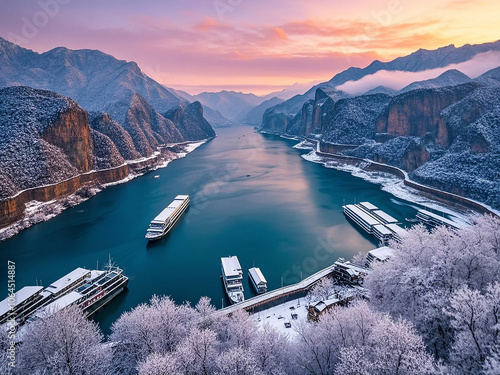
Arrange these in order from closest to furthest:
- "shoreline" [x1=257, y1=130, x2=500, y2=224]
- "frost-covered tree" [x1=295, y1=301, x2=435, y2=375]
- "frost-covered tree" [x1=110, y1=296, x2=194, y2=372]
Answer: "frost-covered tree" [x1=295, y1=301, x2=435, y2=375] → "frost-covered tree" [x1=110, y1=296, x2=194, y2=372] → "shoreline" [x1=257, y1=130, x2=500, y2=224]

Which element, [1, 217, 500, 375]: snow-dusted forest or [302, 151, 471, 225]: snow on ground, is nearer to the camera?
[1, 217, 500, 375]: snow-dusted forest

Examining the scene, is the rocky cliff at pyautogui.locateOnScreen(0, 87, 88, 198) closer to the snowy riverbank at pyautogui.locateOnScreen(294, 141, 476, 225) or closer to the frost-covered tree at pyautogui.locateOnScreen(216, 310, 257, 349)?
the frost-covered tree at pyautogui.locateOnScreen(216, 310, 257, 349)

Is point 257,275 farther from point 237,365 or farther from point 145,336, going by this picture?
point 237,365

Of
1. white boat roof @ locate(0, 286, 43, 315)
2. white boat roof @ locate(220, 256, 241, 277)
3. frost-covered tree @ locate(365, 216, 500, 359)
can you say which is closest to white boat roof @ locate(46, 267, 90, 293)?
white boat roof @ locate(0, 286, 43, 315)

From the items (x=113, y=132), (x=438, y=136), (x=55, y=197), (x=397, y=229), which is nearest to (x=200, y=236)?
(x=397, y=229)

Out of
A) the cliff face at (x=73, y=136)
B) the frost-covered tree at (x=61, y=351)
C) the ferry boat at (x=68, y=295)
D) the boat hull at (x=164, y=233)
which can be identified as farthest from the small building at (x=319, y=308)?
the cliff face at (x=73, y=136)

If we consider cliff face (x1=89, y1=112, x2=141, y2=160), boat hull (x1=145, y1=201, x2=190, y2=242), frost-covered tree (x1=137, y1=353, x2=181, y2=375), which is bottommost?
boat hull (x1=145, y1=201, x2=190, y2=242)
